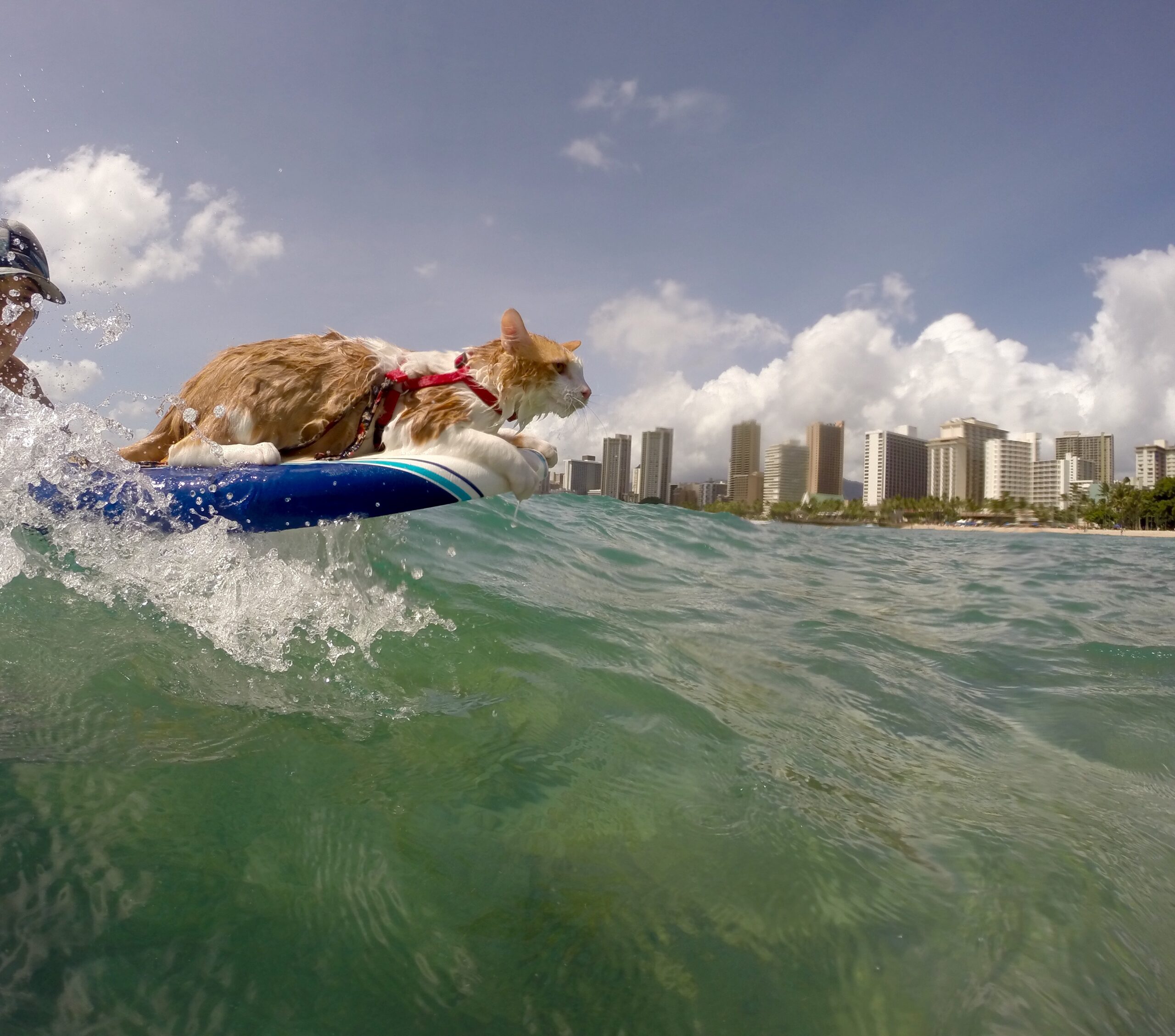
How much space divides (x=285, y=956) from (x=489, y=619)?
255 cm

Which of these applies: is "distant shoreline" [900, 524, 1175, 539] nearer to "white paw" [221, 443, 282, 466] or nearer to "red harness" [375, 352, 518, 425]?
"red harness" [375, 352, 518, 425]

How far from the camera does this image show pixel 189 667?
7.81ft

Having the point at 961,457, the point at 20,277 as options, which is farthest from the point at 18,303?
the point at 961,457

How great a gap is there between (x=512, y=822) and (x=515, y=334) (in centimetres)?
224

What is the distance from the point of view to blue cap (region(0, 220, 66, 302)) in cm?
315

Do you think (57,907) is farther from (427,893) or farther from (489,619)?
(489,619)

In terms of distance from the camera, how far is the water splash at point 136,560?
9.15 feet

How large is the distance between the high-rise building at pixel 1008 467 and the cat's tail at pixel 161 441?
153 meters

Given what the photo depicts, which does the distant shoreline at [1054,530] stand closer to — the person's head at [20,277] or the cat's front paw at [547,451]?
the cat's front paw at [547,451]

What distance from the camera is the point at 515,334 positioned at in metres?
3.13

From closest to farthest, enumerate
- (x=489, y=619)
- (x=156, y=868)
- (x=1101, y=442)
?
(x=156, y=868)
(x=489, y=619)
(x=1101, y=442)

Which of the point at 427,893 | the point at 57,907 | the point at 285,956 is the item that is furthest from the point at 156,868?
the point at 427,893

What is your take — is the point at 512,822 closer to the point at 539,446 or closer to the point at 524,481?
the point at 524,481

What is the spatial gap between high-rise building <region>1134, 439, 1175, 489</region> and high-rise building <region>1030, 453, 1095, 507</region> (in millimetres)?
7841
